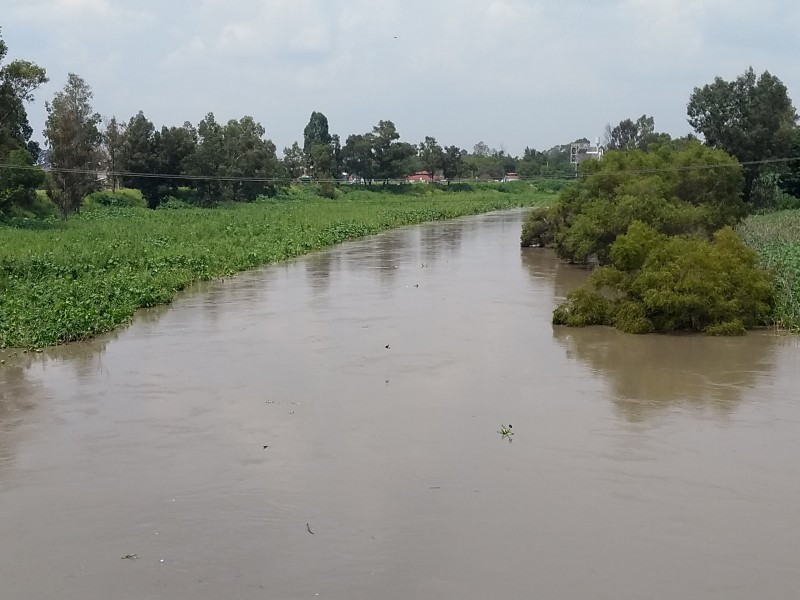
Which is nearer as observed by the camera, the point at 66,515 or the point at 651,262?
the point at 66,515

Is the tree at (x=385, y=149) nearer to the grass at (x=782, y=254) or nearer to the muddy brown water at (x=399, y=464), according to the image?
the grass at (x=782, y=254)

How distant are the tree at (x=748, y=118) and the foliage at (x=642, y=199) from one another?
1172cm

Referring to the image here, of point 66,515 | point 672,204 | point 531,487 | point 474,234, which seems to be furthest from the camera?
point 474,234

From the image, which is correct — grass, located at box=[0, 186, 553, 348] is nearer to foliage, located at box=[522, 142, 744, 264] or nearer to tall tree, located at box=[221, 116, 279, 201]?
tall tree, located at box=[221, 116, 279, 201]

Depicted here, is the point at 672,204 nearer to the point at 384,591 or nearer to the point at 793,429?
the point at 793,429

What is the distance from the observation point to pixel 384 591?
750 cm

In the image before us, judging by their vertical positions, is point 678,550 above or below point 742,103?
below

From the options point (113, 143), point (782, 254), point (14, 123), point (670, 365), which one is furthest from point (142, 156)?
point (670, 365)

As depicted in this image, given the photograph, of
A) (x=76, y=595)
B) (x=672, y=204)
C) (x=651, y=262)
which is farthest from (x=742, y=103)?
(x=76, y=595)

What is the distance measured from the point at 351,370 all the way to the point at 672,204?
16.7 m

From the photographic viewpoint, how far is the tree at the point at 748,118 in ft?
144

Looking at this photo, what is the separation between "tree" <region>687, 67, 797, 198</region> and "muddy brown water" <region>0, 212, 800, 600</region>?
1176 inches

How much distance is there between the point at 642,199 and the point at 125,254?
1477 cm

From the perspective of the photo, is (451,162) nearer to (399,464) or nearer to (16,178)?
(16,178)
